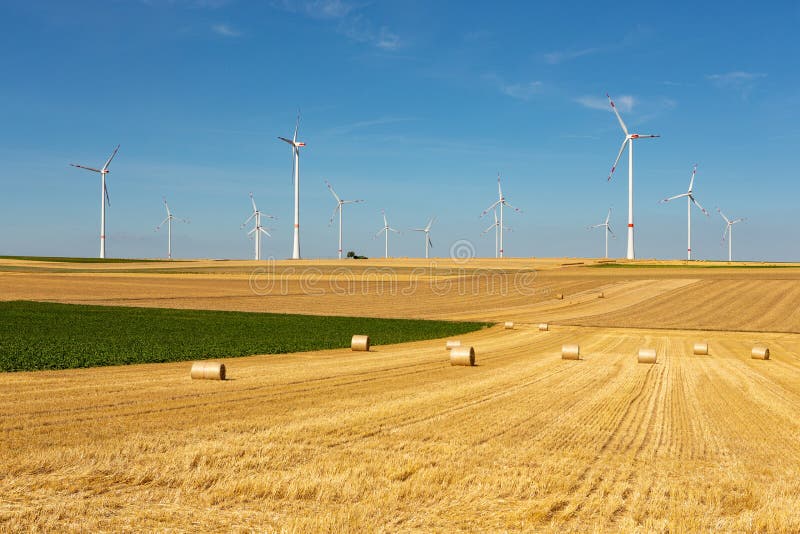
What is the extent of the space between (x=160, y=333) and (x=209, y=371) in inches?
593

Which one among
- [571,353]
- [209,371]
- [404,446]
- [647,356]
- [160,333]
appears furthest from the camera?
[160,333]

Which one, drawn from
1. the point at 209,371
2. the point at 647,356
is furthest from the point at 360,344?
the point at 209,371

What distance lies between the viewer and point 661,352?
2955cm

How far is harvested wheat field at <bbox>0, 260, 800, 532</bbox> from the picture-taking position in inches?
289

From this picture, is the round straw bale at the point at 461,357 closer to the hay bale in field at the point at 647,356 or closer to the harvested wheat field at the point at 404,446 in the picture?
the harvested wheat field at the point at 404,446

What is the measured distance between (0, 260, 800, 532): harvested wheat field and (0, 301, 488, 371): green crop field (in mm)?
2122

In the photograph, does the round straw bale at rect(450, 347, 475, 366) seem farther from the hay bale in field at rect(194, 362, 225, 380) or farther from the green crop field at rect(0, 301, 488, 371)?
the hay bale in field at rect(194, 362, 225, 380)

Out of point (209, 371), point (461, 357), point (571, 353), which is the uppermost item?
point (209, 371)

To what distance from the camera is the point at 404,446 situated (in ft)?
33.3

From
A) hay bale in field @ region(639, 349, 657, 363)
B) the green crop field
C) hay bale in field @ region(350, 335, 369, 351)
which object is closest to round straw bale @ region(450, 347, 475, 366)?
Answer: hay bale in field @ region(350, 335, 369, 351)

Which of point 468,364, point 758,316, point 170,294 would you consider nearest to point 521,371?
point 468,364

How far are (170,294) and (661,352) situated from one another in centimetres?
4627

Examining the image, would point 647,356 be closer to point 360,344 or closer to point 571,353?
point 571,353

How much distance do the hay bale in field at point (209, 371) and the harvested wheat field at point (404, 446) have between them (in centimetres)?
41
